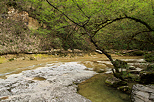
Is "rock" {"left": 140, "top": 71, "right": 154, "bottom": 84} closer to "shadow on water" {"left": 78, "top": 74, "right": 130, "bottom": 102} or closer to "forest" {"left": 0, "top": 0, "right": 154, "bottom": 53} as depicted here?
"shadow on water" {"left": 78, "top": 74, "right": 130, "bottom": 102}

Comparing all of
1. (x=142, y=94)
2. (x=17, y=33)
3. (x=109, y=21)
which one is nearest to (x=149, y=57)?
(x=142, y=94)

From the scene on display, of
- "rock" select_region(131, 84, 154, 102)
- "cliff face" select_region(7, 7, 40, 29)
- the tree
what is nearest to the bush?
"rock" select_region(131, 84, 154, 102)

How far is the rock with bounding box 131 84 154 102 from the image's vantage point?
268cm

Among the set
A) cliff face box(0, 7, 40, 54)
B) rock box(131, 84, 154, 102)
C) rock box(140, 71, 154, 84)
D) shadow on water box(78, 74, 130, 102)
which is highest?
cliff face box(0, 7, 40, 54)

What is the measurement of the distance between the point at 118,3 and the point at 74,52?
384 inches

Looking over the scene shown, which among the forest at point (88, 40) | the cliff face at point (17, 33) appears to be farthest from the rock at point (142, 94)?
the cliff face at point (17, 33)

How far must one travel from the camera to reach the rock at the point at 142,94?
2.68 m

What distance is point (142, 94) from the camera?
113 inches

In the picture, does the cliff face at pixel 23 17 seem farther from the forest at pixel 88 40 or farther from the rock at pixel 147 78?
the rock at pixel 147 78

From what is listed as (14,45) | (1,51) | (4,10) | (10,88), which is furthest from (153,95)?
(4,10)

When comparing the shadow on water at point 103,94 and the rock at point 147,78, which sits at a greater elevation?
the rock at point 147,78

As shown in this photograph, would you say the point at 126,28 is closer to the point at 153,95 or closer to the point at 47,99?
the point at 153,95

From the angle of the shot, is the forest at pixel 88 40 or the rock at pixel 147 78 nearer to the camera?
the rock at pixel 147 78

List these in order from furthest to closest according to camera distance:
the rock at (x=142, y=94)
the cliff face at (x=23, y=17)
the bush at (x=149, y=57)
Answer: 1. the cliff face at (x=23, y=17)
2. the bush at (x=149, y=57)
3. the rock at (x=142, y=94)
